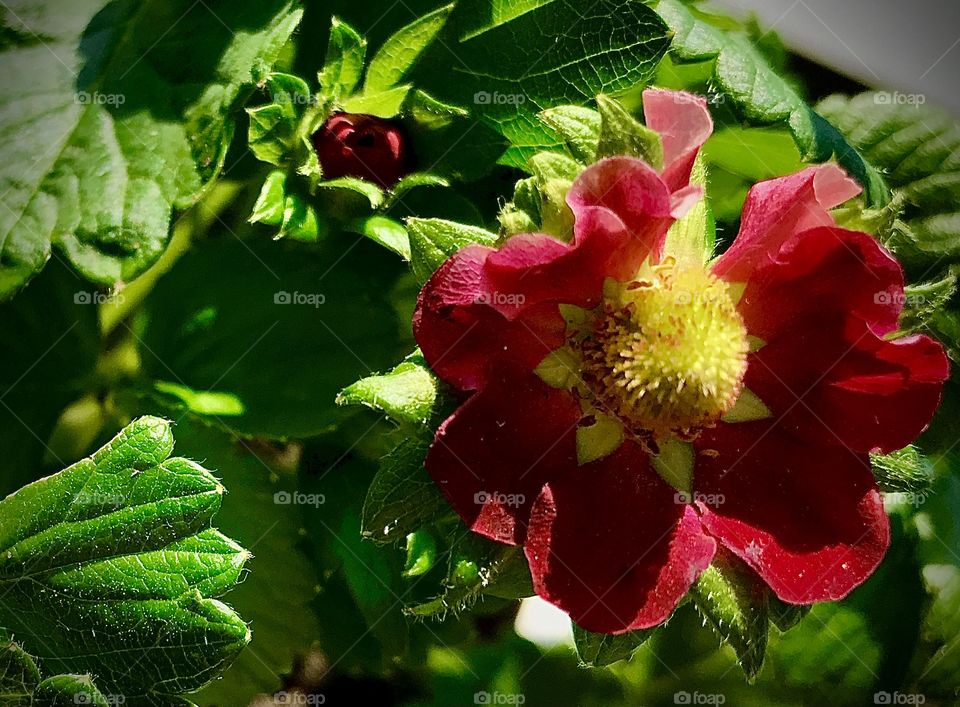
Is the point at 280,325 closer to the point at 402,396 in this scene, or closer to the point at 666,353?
the point at 402,396

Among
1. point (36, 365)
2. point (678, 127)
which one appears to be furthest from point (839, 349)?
point (36, 365)

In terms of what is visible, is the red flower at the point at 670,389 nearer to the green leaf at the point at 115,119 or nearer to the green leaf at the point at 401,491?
the green leaf at the point at 401,491

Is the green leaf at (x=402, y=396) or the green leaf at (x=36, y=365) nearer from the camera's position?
the green leaf at (x=402, y=396)

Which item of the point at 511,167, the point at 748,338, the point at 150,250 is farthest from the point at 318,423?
the point at 748,338

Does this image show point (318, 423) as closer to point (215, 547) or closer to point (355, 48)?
point (215, 547)

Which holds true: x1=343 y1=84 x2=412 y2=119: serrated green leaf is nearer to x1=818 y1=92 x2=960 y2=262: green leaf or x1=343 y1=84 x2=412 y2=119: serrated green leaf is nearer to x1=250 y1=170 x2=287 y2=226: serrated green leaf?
x1=250 y1=170 x2=287 y2=226: serrated green leaf

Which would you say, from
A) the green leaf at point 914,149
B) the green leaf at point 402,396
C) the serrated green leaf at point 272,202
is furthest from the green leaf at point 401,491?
the green leaf at point 914,149
